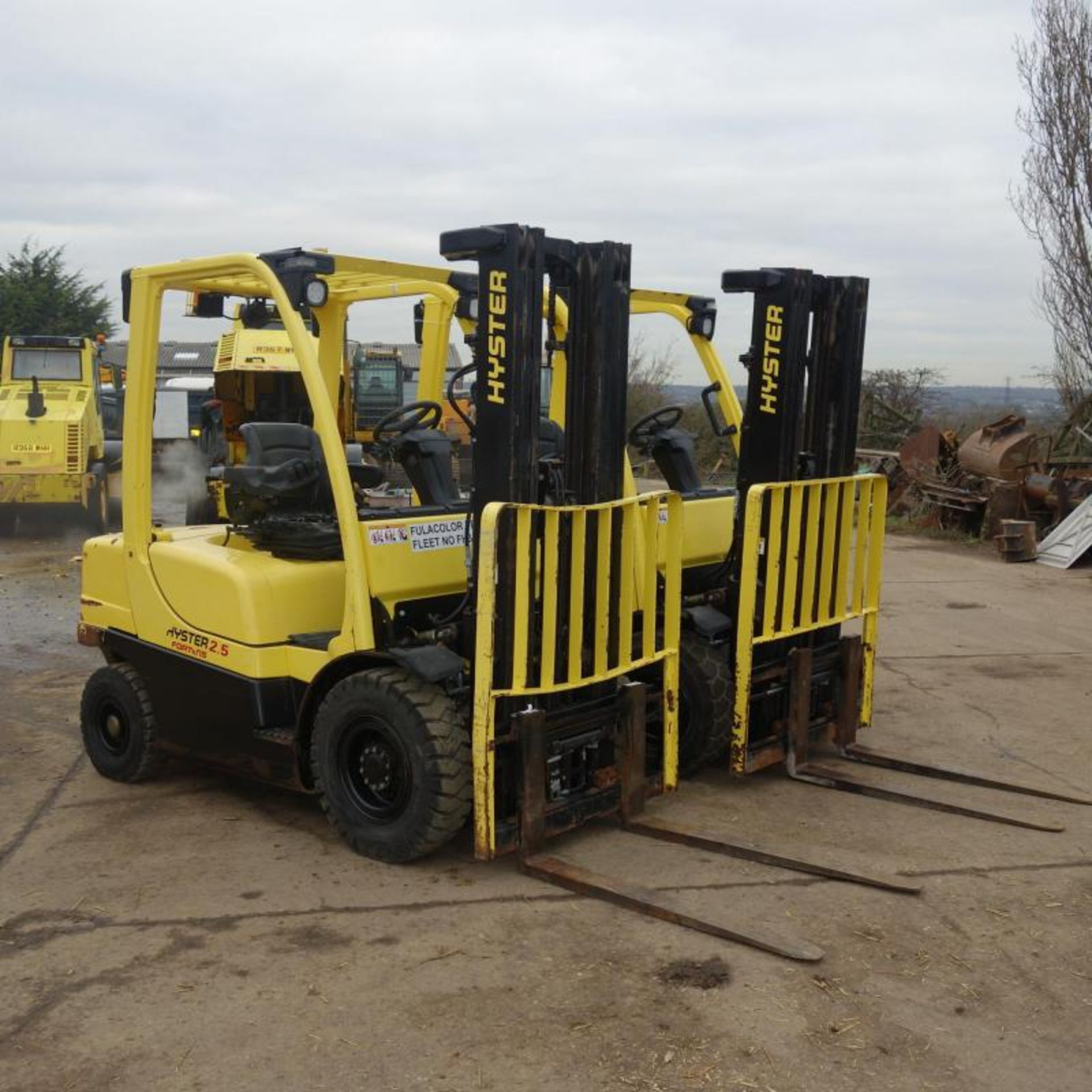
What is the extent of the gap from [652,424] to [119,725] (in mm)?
3135

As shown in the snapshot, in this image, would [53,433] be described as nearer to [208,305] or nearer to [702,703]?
[208,305]

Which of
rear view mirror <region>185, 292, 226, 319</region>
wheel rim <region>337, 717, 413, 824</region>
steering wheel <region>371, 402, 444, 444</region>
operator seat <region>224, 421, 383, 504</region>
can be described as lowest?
wheel rim <region>337, 717, 413, 824</region>

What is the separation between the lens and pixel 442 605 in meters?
5.02

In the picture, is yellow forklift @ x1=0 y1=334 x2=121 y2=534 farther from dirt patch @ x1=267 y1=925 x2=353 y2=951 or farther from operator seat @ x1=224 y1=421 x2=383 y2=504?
dirt patch @ x1=267 y1=925 x2=353 y2=951

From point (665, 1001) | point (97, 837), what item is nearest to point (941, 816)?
point (665, 1001)

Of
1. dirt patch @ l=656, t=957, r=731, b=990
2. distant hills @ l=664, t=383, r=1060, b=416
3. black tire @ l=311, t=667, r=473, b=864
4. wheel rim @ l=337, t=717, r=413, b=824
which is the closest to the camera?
dirt patch @ l=656, t=957, r=731, b=990

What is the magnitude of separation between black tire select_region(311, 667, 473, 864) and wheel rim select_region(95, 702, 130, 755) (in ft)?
4.55

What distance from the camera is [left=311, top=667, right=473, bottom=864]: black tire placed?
14.3ft

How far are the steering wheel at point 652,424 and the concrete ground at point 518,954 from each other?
1.95 metres

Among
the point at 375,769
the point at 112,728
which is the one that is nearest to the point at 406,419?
the point at 375,769

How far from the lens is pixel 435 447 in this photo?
544 cm

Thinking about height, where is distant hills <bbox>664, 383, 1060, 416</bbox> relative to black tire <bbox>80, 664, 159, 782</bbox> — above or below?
above

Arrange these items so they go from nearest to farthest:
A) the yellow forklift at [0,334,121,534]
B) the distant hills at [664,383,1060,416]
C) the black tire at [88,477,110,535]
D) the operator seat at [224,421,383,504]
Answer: the operator seat at [224,421,383,504] < the yellow forklift at [0,334,121,534] < the black tire at [88,477,110,535] < the distant hills at [664,383,1060,416]

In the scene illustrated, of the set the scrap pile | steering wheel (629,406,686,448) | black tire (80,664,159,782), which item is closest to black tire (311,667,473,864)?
black tire (80,664,159,782)
